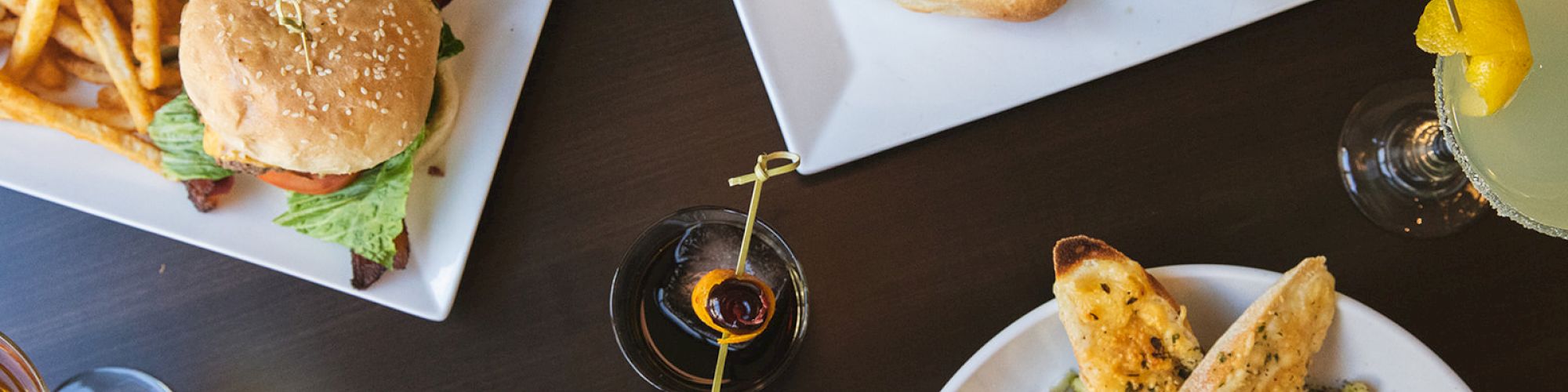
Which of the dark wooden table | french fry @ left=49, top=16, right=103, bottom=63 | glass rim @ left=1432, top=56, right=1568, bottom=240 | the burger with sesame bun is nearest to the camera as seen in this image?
glass rim @ left=1432, top=56, right=1568, bottom=240

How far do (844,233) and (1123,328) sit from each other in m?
0.53

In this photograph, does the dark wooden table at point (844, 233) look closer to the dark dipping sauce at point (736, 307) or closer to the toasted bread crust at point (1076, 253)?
the toasted bread crust at point (1076, 253)

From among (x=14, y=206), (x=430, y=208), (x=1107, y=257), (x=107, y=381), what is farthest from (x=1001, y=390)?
(x=14, y=206)

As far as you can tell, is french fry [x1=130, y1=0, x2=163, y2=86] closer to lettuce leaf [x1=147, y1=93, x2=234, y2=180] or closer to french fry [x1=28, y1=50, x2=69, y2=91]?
lettuce leaf [x1=147, y1=93, x2=234, y2=180]

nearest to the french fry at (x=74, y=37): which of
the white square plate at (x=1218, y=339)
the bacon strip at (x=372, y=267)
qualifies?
the bacon strip at (x=372, y=267)

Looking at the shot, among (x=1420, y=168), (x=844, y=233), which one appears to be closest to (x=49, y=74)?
(x=844, y=233)

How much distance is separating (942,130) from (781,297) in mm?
504

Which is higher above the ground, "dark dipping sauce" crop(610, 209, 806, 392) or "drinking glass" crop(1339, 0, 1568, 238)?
"drinking glass" crop(1339, 0, 1568, 238)

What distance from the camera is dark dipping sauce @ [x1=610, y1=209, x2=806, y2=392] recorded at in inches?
65.0

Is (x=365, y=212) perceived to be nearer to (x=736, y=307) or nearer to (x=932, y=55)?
(x=736, y=307)

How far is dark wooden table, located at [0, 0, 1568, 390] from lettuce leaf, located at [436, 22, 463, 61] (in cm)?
14

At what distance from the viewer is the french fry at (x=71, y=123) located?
1681mm

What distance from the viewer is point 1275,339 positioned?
5.40 feet

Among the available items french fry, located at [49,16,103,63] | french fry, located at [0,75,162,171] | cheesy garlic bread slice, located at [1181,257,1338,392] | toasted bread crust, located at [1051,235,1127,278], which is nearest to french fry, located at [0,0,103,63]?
french fry, located at [49,16,103,63]
